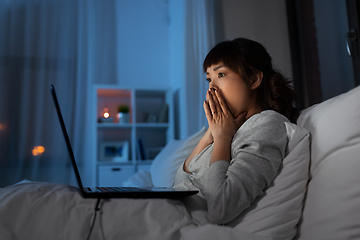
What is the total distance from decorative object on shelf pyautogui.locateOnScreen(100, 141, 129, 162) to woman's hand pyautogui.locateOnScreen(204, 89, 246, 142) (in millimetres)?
2124

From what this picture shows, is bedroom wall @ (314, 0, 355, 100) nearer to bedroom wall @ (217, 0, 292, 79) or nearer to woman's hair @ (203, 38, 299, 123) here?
bedroom wall @ (217, 0, 292, 79)

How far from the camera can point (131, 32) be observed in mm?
3512

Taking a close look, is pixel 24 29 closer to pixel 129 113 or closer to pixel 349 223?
pixel 129 113

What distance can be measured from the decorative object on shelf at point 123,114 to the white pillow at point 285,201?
244 cm

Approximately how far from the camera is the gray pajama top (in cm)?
71

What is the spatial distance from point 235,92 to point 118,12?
2.88m

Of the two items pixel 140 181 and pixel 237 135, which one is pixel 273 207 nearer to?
pixel 237 135

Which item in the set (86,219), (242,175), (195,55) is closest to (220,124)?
(242,175)

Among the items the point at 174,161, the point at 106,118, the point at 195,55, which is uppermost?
the point at 195,55

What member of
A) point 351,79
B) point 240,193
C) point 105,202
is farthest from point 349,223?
point 351,79

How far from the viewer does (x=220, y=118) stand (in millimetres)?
978

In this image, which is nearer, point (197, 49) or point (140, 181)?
point (140, 181)

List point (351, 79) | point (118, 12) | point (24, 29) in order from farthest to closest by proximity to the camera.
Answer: point (118, 12)
point (24, 29)
point (351, 79)

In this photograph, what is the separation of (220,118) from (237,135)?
0.10m
